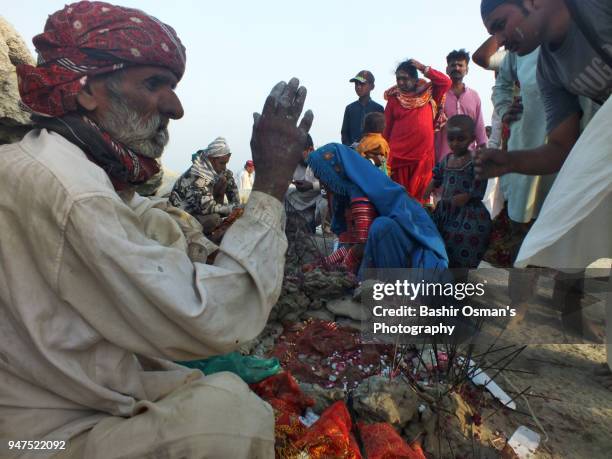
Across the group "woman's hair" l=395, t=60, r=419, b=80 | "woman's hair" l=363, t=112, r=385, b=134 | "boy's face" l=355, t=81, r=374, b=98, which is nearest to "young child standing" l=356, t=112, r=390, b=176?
"woman's hair" l=363, t=112, r=385, b=134

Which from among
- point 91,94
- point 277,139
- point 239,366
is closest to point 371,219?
point 239,366

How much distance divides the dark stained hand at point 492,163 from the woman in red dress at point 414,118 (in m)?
3.78

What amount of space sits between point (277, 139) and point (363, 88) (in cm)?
658

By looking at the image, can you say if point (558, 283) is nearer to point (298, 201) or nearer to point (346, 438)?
point (346, 438)

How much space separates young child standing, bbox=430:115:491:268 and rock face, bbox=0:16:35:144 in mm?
5595

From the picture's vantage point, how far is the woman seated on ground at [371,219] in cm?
421

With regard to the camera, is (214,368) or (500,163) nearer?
(214,368)

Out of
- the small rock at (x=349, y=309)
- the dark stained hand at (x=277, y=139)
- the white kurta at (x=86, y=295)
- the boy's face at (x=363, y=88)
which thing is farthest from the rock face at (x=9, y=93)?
the dark stained hand at (x=277, y=139)

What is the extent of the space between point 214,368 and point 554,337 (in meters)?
3.20

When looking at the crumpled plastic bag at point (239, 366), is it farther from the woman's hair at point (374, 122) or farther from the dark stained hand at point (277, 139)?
the woman's hair at point (374, 122)

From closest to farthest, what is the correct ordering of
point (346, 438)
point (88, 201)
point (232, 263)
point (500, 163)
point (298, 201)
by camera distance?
point (88, 201) < point (232, 263) < point (346, 438) < point (500, 163) < point (298, 201)

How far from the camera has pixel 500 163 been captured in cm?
262

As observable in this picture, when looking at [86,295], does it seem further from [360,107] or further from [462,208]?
[360,107]

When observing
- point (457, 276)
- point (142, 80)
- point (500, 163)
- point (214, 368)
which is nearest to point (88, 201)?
point (142, 80)
